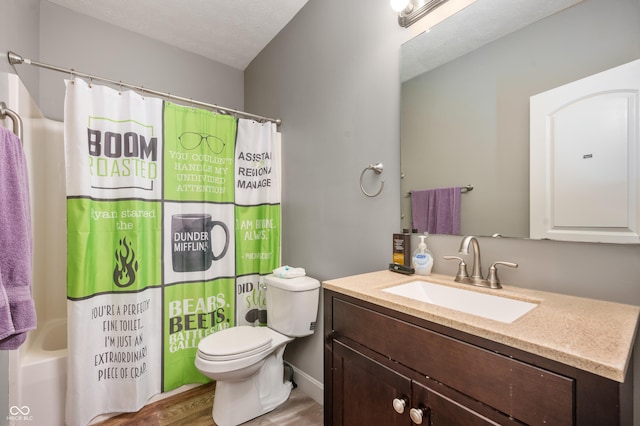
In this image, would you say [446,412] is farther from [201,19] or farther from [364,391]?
[201,19]

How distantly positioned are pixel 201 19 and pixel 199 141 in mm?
985

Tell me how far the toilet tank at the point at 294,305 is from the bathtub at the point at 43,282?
117 cm

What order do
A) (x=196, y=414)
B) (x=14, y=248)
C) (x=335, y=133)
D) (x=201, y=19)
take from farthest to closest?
(x=201, y=19) → (x=335, y=133) → (x=196, y=414) → (x=14, y=248)

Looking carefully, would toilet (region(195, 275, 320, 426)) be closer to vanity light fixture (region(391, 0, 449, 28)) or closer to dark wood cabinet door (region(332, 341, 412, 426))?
dark wood cabinet door (region(332, 341, 412, 426))

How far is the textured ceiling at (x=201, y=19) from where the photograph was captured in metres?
1.96

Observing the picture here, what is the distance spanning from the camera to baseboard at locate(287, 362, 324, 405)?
1.81 metres

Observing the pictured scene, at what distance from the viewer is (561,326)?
2.23 ft

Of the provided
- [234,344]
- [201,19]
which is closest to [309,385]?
[234,344]

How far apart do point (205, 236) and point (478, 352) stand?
1.71m

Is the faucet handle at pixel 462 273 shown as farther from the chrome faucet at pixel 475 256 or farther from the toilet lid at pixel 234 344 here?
the toilet lid at pixel 234 344

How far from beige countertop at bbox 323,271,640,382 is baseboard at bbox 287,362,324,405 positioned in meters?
1.18

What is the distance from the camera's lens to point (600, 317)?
74 centimetres

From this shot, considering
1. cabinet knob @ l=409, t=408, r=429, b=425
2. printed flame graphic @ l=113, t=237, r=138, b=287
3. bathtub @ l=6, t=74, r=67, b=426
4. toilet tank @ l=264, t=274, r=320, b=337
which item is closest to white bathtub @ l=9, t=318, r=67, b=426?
bathtub @ l=6, t=74, r=67, b=426

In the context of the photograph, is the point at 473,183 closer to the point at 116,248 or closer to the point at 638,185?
the point at 638,185
